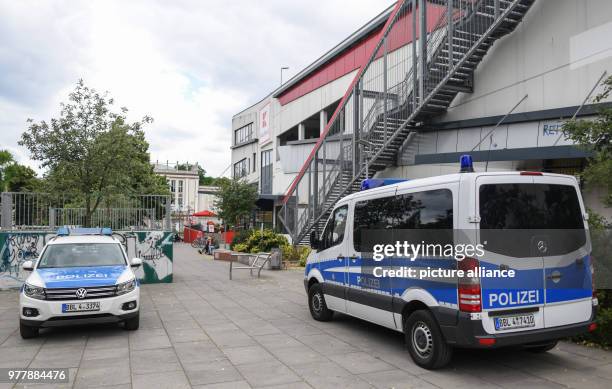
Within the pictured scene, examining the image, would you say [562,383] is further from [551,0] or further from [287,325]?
[551,0]

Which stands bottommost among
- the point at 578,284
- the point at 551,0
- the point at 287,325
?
the point at 287,325

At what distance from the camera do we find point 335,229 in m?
8.18

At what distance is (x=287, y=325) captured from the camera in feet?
27.8

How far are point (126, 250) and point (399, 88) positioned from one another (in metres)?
9.38

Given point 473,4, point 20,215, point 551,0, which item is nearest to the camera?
point 551,0

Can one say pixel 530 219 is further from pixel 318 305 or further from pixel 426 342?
pixel 318 305

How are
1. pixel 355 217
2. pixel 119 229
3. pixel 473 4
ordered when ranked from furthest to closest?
pixel 119 229
pixel 473 4
pixel 355 217

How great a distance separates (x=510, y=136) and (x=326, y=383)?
867cm

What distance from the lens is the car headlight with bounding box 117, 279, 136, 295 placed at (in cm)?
769

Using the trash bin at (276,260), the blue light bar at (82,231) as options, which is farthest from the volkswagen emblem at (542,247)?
the trash bin at (276,260)

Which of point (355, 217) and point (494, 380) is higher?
point (355, 217)

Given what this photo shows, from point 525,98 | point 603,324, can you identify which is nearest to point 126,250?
point 525,98

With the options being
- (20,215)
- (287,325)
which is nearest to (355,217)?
(287,325)

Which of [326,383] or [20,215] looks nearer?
[326,383]
